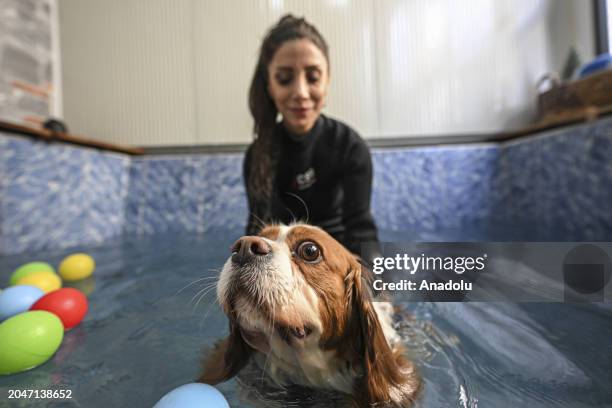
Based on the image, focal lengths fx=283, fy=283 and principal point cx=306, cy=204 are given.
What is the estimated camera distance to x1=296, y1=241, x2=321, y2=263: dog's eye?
0.58 meters

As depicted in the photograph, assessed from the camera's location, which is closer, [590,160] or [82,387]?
[82,387]

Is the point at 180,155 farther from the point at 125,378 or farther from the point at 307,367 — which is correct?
the point at 307,367

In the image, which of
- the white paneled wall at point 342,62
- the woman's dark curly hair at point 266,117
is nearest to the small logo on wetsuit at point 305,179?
the woman's dark curly hair at point 266,117

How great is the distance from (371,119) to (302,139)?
7.45ft

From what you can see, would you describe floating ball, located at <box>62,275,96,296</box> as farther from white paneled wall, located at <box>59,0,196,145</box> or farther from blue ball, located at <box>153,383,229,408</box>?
white paneled wall, located at <box>59,0,196,145</box>

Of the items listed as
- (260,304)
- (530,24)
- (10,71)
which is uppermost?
(530,24)

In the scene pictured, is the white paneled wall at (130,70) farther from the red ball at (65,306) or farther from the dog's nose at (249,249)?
the dog's nose at (249,249)

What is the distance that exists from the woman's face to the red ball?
1175 mm

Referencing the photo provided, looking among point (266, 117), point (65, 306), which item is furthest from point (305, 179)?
point (65, 306)

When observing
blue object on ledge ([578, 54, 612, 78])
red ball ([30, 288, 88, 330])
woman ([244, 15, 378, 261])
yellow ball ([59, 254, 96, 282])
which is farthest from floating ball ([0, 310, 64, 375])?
blue object on ledge ([578, 54, 612, 78])

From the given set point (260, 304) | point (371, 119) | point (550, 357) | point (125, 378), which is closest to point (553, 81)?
point (371, 119)

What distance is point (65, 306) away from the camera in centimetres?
99

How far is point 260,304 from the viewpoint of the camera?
51 cm

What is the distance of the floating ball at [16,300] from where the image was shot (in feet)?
3.22
